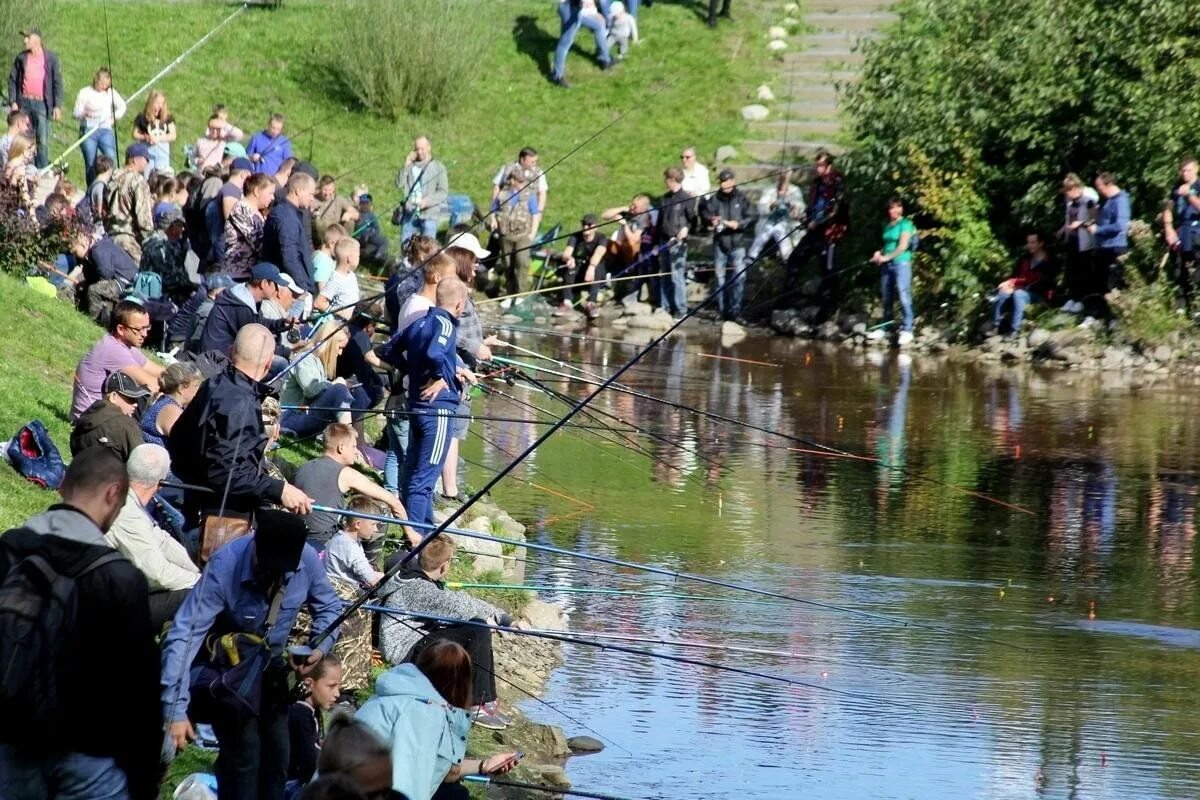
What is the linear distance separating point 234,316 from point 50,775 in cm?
645

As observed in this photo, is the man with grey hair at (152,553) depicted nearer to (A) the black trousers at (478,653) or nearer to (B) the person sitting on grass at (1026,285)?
(A) the black trousers at (478,653)

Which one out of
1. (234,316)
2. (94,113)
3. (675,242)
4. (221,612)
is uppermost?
(94,113)

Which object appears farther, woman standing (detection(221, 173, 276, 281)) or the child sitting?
woman standing (detection(221, 173, 276, 281))

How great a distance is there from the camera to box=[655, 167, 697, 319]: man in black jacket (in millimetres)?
22156

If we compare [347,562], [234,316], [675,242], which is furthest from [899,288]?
[347,562]

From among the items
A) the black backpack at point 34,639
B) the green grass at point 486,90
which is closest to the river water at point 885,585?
the black backpack at point 34,639

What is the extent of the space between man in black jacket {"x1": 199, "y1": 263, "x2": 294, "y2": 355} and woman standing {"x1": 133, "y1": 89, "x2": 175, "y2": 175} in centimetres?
953

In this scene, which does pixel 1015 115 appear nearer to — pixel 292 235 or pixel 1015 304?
pixel 1015 304

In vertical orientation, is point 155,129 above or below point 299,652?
above

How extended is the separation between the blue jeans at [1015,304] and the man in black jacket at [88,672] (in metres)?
15.9

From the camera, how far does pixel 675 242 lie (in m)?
22.1

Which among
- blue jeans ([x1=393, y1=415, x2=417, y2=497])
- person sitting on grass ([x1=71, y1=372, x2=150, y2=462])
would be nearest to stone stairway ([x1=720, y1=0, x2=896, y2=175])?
blue jeans ([x1=393, y1=415, x2=417, y2=497])

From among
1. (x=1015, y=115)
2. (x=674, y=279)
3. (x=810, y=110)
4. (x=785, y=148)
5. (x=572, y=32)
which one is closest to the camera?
(x=1015, y=115)

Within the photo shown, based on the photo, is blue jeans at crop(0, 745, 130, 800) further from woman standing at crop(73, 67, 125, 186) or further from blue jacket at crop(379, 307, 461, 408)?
woman standing at crop(73, 67, 125, 186)
